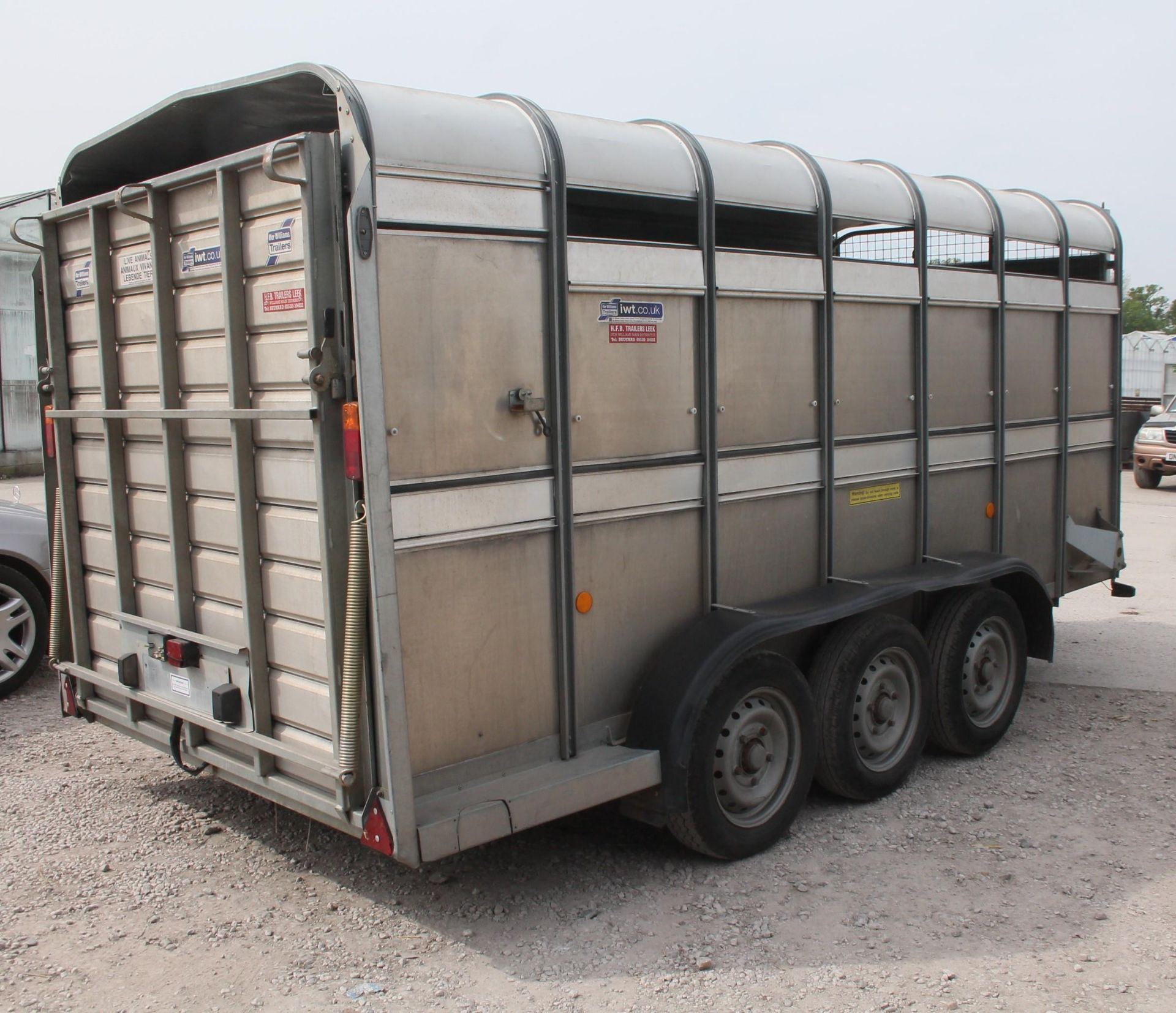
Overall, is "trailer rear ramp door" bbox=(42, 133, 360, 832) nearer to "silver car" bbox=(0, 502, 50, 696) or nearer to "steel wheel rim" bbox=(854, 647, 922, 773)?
"silver car" bbox=(0, 502, 50, 696)

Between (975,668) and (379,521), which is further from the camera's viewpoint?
(975,668)

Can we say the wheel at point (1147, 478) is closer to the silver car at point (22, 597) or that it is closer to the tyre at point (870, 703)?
the tyre at point (870, 703)

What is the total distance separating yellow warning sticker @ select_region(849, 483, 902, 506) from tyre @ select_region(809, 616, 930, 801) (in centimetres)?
61

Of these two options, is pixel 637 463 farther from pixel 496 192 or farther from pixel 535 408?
pixel 496 192

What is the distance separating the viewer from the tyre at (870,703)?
5.29m

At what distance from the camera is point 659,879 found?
185 inches

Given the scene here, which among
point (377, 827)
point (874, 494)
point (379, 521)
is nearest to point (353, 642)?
point (379, 521)

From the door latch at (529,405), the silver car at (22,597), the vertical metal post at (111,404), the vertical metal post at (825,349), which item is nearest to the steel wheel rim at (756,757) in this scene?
the vertical metal post at (825,349)

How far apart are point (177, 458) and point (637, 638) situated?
198cm

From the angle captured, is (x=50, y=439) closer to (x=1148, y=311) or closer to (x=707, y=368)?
(x=707, y=368)

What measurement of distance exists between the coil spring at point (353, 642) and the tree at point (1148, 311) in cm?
8102

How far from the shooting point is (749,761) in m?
4.91

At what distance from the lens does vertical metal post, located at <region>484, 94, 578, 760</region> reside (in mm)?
4340

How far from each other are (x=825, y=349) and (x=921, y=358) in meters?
0.82
